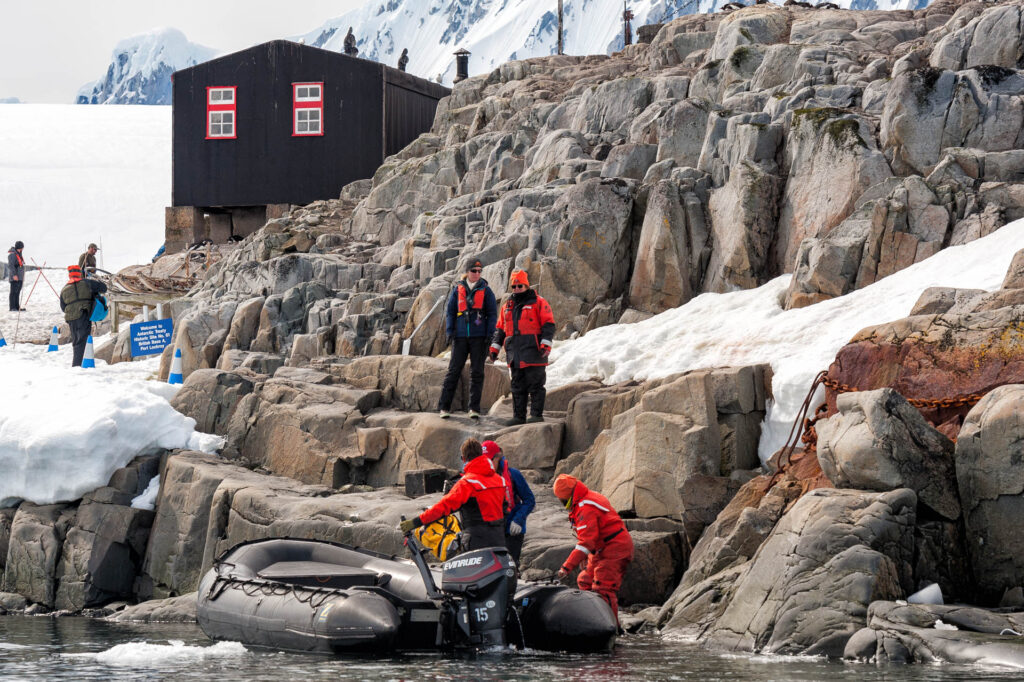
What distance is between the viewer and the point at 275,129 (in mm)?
38125

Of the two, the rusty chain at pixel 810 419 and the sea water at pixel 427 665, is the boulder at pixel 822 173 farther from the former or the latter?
the sea water at pixel 427 665

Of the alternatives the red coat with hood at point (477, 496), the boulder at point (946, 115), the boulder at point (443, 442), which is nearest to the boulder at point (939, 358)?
the boulder at point (443, 442)

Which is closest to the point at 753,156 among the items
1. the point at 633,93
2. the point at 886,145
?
the point at 886,145

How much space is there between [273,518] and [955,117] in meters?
Answer: 13.4

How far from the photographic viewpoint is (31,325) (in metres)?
32.8

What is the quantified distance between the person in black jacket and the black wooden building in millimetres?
18254

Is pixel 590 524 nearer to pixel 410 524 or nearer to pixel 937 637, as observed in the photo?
pixel 410 524

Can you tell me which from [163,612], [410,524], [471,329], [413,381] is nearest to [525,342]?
[471,329]

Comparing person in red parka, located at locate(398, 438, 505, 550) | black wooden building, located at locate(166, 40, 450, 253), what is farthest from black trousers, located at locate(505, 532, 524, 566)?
black wooden building, located at locate(166, 40, 450, 253)

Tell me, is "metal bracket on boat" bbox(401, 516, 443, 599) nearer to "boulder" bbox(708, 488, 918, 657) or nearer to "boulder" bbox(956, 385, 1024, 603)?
"boulder" bbox(708, 488, 918, 657)

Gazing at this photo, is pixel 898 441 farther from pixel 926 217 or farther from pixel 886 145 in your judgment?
pixel 886 145

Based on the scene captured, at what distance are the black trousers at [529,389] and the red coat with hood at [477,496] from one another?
4.15m

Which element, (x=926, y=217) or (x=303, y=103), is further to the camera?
(x=303, y=103)

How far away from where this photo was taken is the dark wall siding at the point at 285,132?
1491 inches
